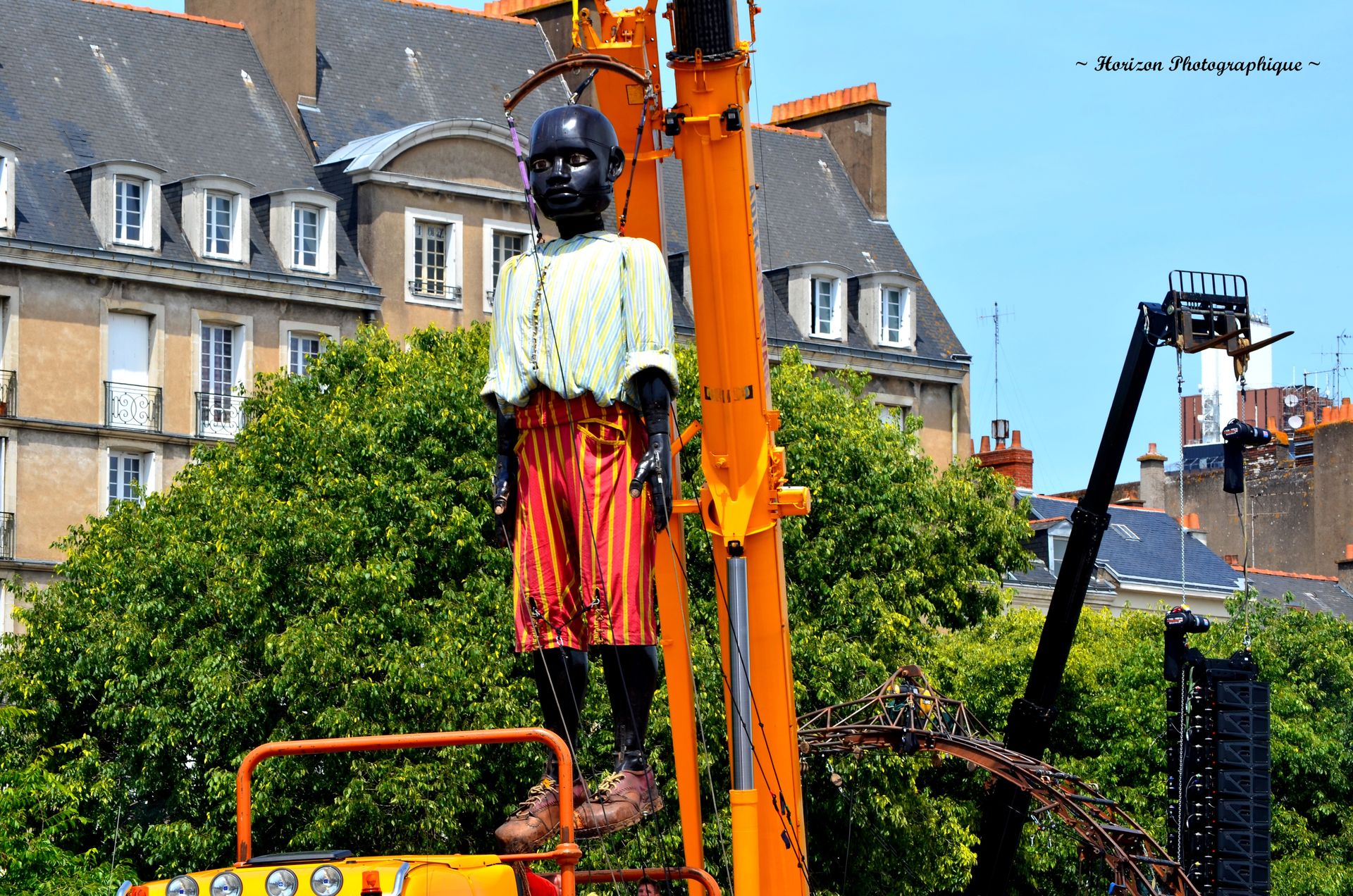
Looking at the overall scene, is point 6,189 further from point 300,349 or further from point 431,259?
point 431,259

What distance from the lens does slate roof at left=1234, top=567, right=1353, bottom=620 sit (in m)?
74.1

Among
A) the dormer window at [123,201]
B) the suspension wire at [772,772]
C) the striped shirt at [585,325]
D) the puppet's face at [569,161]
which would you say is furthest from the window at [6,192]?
the striped shirt at [585,325]

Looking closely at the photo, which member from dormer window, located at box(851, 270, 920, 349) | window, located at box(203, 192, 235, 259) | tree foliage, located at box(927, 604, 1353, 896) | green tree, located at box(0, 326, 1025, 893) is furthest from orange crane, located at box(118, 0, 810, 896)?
dormer window, located at box(851, 270, 920, 349)

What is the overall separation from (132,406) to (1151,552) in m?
32.0

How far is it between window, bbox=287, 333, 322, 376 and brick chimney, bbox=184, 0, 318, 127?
533 cm

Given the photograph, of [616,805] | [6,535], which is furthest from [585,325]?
[6,535]

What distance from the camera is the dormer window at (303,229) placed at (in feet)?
177

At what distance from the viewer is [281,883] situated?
1030 cm

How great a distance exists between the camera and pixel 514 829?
12.0 meters

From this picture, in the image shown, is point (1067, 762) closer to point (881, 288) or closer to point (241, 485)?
point (241, 485)

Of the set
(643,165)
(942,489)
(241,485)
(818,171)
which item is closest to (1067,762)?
(942,489)

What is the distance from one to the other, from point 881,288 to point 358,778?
112 feet

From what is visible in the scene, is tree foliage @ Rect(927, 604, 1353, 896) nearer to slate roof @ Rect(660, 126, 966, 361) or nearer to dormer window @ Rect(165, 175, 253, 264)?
slate roof @ Rect(660, 126, 966, 361)

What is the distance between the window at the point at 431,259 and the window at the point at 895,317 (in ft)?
42.9
